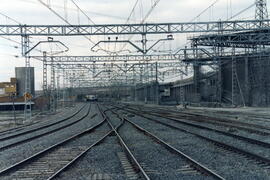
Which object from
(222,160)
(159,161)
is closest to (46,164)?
(159,161)

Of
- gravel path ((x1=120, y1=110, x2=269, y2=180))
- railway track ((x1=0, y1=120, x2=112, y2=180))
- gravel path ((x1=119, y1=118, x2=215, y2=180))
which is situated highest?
gravel path ((x1=120, y1=110, x2=269, y2=180))

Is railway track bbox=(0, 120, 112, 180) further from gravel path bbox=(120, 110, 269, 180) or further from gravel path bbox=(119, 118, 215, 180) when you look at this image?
gravel path bbox=(120, 110, 269, 180)

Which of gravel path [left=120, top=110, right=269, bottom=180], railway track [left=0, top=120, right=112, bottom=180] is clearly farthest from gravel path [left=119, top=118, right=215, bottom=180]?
railway track [left=0, top=120, right=112, bottom=180]

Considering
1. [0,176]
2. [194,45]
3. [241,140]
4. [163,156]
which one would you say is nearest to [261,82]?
[194,45]

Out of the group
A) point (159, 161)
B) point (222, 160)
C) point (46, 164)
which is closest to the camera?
point (222, 160)

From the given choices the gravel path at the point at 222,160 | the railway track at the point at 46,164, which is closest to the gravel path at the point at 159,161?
the gravel path at the point at 222,160

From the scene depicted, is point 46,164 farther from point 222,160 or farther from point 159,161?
point 222,160

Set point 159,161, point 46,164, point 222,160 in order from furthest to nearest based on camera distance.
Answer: point 46,164, point 159,161, point 222,160

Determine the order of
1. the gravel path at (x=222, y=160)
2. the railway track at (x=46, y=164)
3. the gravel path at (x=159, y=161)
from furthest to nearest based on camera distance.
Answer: the railway track at (x=46, y=164) < the gravel path at (x=159, y=161) < the gravel path at (x=222, y=160)

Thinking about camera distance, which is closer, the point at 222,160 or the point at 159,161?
the point at 222,160

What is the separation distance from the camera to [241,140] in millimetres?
14164

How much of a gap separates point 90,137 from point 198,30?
16948 millimetres

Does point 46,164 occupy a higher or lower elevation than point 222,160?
lower

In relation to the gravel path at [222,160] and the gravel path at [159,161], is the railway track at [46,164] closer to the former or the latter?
the gravel path at [159,161]
